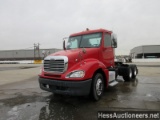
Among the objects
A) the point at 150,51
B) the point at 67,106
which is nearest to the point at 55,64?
the point at 67,106

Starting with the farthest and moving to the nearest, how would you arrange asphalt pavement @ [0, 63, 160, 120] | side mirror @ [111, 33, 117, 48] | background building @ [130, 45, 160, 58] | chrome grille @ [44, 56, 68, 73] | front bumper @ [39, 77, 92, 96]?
background building @ [130, 45, 160, 58] < side mirror @ [111, 33, 117, 48] < chrome grille @ [44, 56, 68, 73] < front bumper @ [39, 77, 92, 96] < asphalt pavement @ [0, 63, 160, 120]

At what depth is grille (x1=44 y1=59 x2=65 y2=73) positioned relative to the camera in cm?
537

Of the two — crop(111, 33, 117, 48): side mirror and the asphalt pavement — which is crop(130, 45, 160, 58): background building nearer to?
crop(111, 33, 117, 48): side mirror

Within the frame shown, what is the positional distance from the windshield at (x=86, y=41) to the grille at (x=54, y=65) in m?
1.64

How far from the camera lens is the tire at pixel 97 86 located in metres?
5.54

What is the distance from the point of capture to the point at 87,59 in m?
5.88

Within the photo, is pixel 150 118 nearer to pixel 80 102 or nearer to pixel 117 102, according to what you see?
pixel 117 102

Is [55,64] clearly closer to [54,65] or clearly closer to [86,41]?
[54,65]

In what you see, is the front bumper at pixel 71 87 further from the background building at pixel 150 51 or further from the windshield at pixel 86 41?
the background building at pixel 150 51

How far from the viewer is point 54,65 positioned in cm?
555

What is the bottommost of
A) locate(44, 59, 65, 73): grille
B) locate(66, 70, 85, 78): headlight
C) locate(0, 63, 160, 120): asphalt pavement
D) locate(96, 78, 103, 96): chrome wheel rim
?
locate(0, 63, 160, 120): asphalt pavement

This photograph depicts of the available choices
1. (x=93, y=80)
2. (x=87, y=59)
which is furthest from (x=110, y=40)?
(x=93, y=80)

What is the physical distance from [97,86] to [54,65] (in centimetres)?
172

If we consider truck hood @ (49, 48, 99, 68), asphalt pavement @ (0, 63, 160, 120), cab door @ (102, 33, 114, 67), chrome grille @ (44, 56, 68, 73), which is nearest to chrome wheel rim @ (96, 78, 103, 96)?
asphalt pavement @ (0, 63, 160, 120)
